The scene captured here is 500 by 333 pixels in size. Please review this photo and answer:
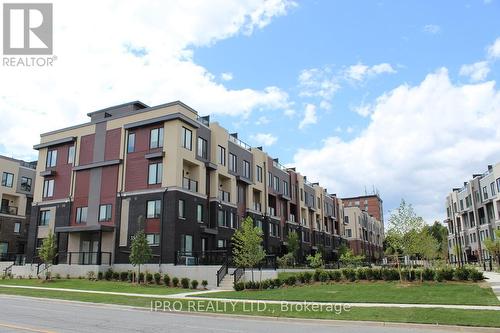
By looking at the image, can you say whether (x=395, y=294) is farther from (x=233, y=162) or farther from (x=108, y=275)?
(x=233, y=162)

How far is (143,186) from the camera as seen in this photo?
3728 centimetres

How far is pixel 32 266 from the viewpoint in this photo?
39.4 metres

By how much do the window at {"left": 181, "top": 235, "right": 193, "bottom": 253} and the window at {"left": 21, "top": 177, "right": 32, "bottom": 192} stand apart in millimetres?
32961

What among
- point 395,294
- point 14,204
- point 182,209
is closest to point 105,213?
point 182,209

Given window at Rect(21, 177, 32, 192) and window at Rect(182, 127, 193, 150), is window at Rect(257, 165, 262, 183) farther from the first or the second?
window at Rect(21, 177, 32, 192)

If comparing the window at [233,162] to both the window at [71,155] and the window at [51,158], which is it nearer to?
the window at [71,155]

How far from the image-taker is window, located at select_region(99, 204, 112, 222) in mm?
38781

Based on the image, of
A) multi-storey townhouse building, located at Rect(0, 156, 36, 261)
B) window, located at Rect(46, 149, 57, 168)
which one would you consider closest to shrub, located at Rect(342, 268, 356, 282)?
window, located at Rect(46, 149, 57, 168)

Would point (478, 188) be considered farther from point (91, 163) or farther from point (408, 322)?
point (408, 322)

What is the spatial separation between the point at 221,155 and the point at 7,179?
3120 centimetres

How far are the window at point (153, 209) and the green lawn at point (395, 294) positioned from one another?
12667mm

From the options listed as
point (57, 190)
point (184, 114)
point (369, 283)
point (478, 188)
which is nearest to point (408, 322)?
point (369, 283)

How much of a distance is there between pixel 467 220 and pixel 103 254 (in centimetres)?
6779

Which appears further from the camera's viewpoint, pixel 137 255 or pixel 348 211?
pixel 348 211
